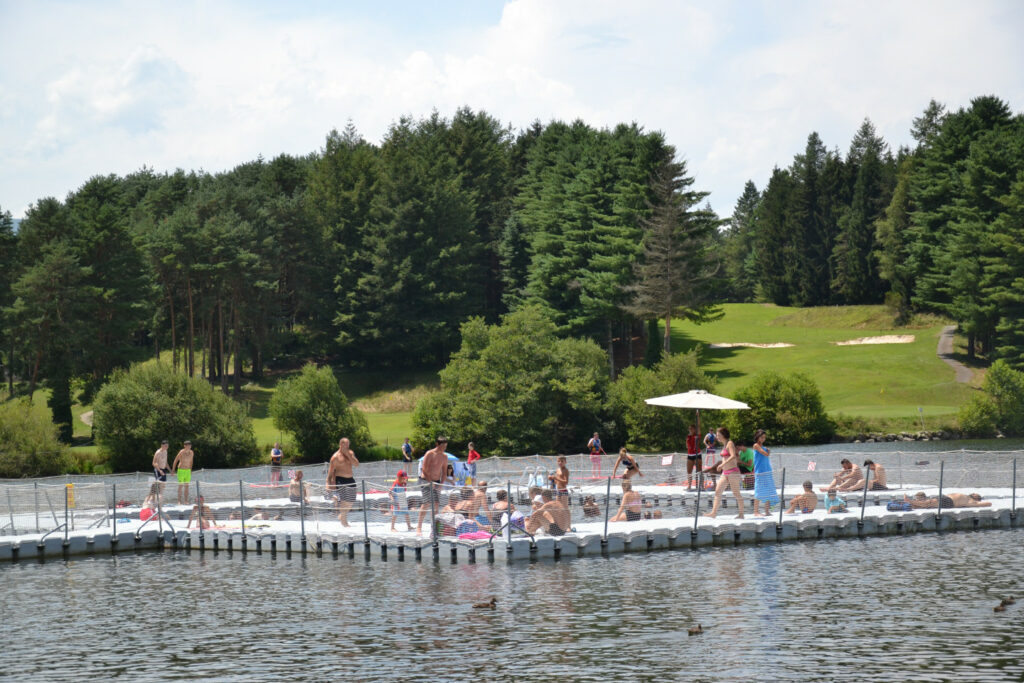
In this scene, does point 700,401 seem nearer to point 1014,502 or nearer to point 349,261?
point 1014,502

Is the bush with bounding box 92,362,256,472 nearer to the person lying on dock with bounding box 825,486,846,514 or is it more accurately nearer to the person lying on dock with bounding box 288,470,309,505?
the person lying on dock with bounding box 288,470,309,505

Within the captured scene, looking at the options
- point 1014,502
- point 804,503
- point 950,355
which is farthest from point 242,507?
point 950,355

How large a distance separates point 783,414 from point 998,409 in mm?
12725

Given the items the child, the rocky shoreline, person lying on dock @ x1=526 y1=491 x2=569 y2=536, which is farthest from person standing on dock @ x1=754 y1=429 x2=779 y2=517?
the rocky shoreline

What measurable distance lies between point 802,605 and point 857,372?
66729 millimetres

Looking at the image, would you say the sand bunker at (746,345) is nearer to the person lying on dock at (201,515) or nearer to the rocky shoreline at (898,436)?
the rocky shoreline at (898,436)

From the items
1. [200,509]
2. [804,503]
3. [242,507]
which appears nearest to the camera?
[804,503]

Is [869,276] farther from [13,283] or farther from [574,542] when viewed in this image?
[574,542]

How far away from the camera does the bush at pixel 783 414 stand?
62719 mm

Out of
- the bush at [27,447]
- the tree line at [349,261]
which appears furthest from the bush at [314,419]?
the tree line at [349,261]

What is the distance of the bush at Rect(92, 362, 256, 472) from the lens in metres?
58.2

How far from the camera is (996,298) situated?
266 feet

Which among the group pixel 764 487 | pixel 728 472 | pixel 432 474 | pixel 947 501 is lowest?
pixel 947 501

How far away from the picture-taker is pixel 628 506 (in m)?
28.9
